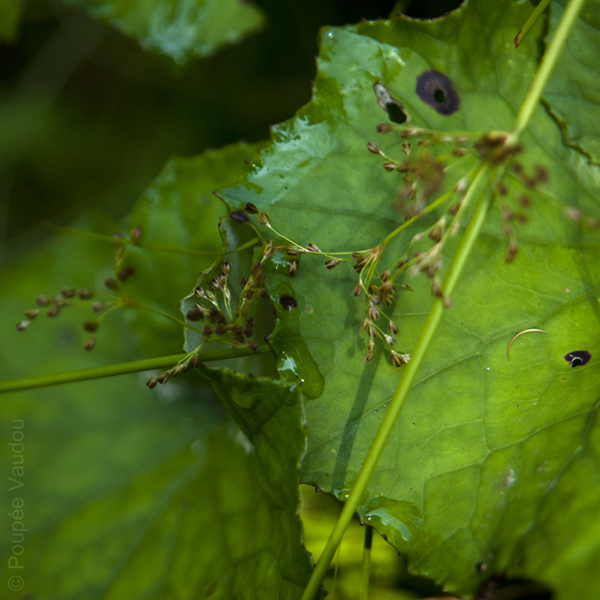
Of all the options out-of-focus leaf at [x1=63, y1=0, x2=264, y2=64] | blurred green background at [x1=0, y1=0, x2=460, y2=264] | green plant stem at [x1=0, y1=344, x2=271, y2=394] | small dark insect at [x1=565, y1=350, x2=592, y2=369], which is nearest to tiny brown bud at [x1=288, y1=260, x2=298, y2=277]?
green plant stem at [x1=0, y1=344, x2=271, y2=394]

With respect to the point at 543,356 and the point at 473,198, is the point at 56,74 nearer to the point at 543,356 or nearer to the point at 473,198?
the point at 473,198

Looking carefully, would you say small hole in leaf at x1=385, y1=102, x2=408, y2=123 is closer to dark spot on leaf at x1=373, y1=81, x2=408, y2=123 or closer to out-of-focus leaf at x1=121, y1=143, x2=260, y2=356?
dark spot on leaf at x1=373, y1=81, x2=408, y2=123

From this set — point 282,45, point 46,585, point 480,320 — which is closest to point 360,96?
point 480,320

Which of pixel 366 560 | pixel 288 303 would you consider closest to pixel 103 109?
pixel 288 303

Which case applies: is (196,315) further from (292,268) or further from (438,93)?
(438,93)

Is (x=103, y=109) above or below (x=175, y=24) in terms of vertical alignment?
below
